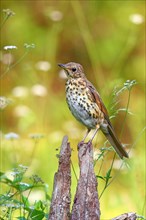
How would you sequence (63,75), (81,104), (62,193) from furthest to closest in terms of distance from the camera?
(63,75) → (81,104) → (62,193)

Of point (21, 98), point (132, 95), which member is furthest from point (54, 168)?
point (132, 95)

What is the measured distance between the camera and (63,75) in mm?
6203

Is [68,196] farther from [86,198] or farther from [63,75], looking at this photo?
[63,75]

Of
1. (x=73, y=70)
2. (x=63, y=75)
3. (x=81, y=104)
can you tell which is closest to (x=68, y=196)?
(x=81, y=104)

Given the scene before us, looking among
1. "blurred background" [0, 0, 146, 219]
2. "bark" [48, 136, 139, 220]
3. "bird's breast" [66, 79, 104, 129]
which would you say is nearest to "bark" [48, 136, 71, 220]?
"bark" [48, 136, 139, 220]

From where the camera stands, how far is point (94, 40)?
8.20 metres

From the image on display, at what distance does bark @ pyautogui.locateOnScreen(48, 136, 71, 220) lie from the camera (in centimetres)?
353

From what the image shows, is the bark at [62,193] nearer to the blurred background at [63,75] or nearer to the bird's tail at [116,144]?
the bird's tail at [116,144]

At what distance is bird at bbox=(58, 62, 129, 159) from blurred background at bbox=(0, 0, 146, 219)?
56.0 inches

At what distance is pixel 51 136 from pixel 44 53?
1484mm

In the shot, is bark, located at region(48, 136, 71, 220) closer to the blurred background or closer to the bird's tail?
the bird's tail

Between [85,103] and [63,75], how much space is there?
1.80 metres

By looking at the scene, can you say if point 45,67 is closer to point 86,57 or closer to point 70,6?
point 86,57

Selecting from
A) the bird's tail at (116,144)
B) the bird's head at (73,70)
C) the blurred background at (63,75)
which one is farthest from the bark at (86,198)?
the blurred background at (63,75)
